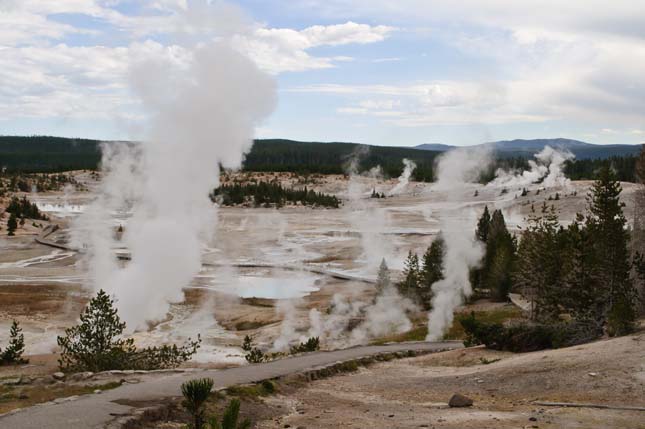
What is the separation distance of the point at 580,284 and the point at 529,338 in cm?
716

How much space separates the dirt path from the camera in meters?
14.0

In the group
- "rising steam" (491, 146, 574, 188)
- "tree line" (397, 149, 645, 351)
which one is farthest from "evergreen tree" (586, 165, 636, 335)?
"rising steam" (491, 146, 574, 188)

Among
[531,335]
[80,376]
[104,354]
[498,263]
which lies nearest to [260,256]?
[498,263]

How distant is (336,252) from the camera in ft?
258

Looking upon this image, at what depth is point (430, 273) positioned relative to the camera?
164 feet

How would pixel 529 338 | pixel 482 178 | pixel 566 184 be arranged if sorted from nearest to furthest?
pixel 529 338
pixel 566 184
pixel 482 178

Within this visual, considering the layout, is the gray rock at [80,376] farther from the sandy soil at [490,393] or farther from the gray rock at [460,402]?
the gray rock at [460,402]

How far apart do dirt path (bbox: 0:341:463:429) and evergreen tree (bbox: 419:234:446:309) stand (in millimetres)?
23240

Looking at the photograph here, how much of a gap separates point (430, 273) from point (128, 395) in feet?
116

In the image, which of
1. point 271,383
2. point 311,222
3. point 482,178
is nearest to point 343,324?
point 271,383

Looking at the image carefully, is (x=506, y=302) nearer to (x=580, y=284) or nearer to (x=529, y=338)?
(x=580, y=284)

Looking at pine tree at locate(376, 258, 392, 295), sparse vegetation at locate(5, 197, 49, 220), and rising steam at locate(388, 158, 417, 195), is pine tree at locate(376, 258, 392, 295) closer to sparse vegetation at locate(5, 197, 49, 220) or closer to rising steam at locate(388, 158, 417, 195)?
sparse vegetation at locate(5, 197, 49, 220)

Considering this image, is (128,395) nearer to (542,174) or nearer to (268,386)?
(268,386)

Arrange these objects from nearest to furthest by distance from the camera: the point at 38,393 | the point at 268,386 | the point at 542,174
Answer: the point at 38,393 < the point at 268,386 < the point at 542,174
